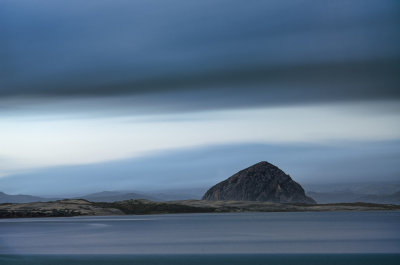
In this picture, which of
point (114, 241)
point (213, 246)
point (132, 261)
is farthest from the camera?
point (114, 241)

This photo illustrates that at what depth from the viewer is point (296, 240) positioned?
104688 millimetres

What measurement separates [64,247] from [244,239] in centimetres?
3003

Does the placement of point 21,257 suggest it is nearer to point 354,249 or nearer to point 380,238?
point 354,249

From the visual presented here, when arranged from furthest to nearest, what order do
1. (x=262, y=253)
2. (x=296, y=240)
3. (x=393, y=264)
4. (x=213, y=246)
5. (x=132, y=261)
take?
1. (x=296, y=240)
2. (x=213, y=246)
3. (x=262, y=253)
4. (x=132, y=261)
5. (x=393, y=264)

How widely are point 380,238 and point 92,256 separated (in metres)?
50.4

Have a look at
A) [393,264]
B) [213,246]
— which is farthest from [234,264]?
[213,246]

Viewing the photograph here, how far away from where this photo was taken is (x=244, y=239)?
109 meters

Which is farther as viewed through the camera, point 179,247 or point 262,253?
point 179,247

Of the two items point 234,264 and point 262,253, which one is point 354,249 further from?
point 234,264

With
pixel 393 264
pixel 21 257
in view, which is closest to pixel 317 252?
pixel 393 264

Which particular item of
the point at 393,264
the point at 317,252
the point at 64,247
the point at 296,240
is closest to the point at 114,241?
the point at 64,247

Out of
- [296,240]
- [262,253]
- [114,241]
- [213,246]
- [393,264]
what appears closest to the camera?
[393,264]

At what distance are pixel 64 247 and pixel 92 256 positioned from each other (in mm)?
17774

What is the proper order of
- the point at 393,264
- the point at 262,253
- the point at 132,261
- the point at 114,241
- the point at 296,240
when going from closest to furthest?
1. the point at 393,264
2. the point at 132,261
3. the point at 262,253
4. the point at 296,240
5. the point at 114,241
